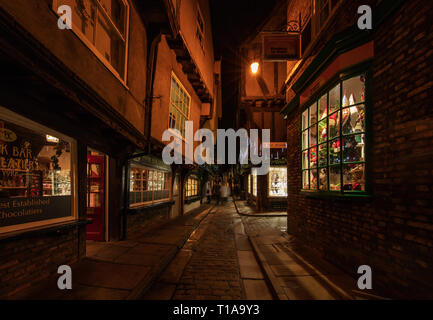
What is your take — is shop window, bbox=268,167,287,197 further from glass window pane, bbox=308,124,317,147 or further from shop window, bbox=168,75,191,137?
glass window pane, bbox=308,124,317,147

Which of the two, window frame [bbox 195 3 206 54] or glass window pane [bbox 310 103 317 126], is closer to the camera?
glass window pane [bbox 310 103 317 126]

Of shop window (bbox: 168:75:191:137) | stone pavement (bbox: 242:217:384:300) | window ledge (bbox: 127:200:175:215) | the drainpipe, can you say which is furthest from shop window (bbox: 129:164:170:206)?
stone pavement (bbox: 242:217:384:300)

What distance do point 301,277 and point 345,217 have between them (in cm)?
167

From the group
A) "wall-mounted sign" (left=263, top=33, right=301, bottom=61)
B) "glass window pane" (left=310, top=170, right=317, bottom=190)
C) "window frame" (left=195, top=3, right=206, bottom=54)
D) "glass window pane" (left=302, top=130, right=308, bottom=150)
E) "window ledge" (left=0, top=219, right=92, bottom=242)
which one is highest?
"window frame" (left=195, top=3, right=206, bottom=54)

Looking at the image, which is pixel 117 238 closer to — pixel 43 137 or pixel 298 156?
pixel 43 137

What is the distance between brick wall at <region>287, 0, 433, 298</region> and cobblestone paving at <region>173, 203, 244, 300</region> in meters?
2.57

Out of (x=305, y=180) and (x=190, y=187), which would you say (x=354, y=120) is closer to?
(x=305, y=180)

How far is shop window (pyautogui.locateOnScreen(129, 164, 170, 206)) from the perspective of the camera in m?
7.88

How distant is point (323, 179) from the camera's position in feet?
18.7

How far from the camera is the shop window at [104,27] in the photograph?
4.47m
